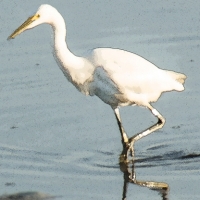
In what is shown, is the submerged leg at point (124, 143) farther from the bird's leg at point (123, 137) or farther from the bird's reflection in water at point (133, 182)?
the bird's reflection in water at point (133, 182)

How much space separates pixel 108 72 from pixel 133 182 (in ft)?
4.42

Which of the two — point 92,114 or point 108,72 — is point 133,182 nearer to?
point 108,72

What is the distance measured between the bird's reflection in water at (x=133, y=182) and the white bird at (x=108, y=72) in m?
0.22

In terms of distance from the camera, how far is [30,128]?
38.4 feet

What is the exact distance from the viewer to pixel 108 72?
1052 centimetres

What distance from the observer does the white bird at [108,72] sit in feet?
34.6

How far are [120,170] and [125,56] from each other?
1352mm

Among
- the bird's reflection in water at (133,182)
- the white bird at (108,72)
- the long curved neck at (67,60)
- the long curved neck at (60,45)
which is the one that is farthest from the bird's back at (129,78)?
the bird's reflection in water at (133,182)

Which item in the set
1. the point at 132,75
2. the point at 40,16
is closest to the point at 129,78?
the point at 132,75

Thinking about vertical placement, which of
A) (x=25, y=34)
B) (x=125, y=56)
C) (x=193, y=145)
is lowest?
(x=193, y=145)

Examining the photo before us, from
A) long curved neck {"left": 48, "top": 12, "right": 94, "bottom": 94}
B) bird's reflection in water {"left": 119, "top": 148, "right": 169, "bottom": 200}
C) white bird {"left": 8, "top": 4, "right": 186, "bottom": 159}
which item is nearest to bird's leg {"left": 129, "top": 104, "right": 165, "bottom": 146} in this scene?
white bird {"left": 8, "top": 4, "right": 186, "bottom": 159}

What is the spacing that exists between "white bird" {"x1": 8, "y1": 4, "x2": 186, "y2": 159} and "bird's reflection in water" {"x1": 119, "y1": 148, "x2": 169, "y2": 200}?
220 mm

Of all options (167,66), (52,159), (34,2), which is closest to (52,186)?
(52,159)

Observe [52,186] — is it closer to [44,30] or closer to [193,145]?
[193,145]
